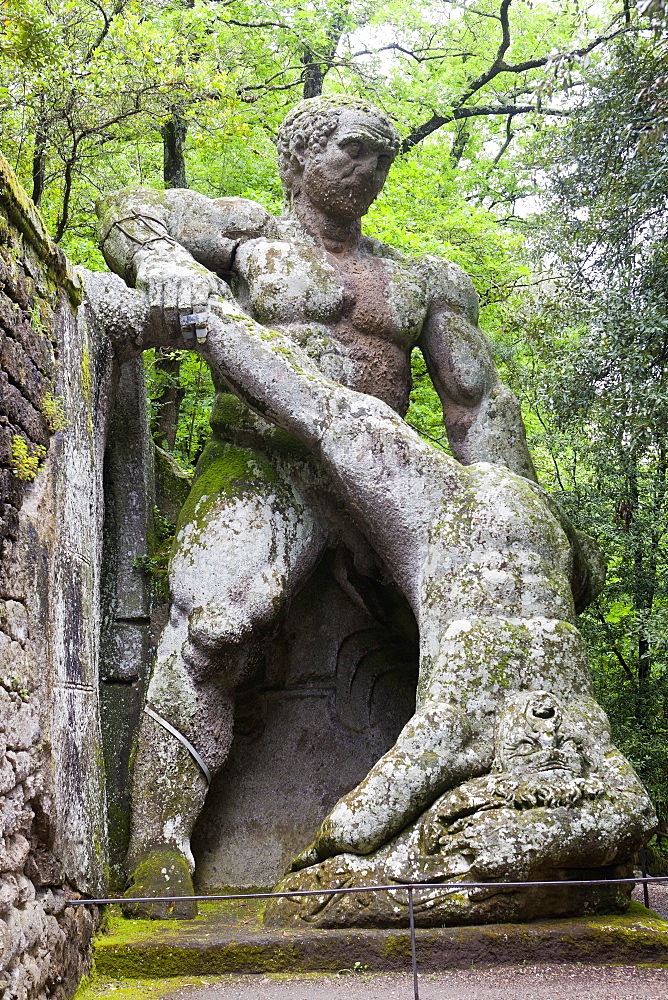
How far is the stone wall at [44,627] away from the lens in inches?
117

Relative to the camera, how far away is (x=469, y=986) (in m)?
3.12

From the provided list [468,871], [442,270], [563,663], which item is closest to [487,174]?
[442,270]

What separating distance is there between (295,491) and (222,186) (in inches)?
263

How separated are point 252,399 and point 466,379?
4.82ft

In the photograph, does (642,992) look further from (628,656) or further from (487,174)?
(487,174)

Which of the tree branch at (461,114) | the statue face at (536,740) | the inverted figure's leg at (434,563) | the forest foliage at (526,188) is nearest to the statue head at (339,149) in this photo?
the forest foliage at (526,188)

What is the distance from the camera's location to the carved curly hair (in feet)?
17.1

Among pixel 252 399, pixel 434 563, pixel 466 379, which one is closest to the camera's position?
pixel 434 563

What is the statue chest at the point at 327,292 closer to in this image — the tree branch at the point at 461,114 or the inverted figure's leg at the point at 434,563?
the inverted figure's leg at the point at 434,563

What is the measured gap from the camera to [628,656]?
8.80m

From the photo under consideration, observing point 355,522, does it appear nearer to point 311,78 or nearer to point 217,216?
point 217,216

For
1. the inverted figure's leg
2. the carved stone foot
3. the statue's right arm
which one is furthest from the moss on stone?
the carved stone foot

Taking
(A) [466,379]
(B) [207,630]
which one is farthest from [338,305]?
(B) [207,630]

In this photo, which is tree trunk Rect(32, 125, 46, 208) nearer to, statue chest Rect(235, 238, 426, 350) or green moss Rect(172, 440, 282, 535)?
statue chest Rect(235, 238, 426, 350)
